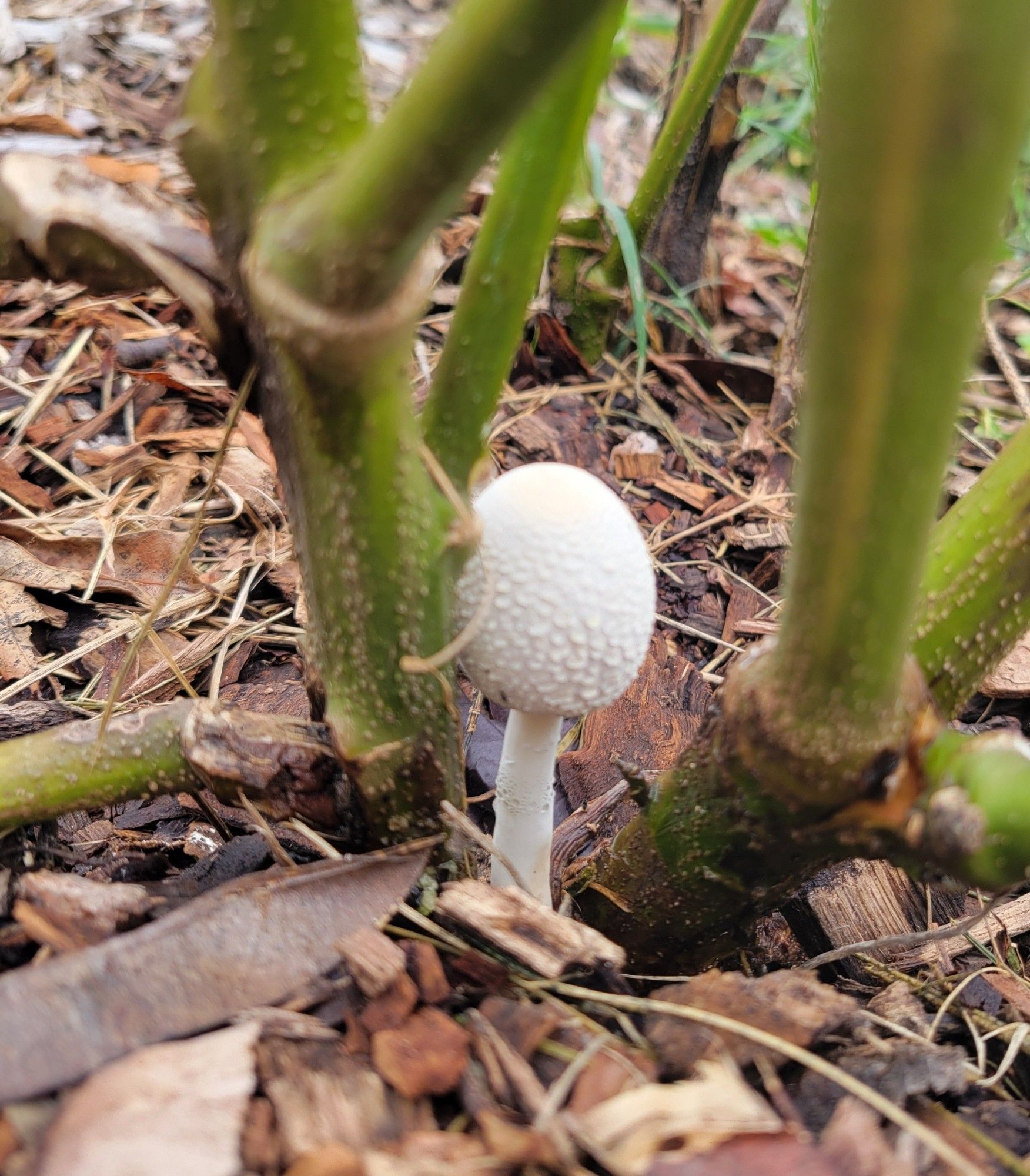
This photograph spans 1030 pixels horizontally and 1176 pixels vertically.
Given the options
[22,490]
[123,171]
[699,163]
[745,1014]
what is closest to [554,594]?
[745,1014]

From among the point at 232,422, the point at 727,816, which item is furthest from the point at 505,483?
the point at 727,816

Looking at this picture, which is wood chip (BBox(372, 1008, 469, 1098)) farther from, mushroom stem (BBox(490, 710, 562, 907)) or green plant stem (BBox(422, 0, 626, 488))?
green plant stem (BBox(422, 0, 626, 488))

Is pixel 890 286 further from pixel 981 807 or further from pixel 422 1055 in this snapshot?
pixel 422 1055

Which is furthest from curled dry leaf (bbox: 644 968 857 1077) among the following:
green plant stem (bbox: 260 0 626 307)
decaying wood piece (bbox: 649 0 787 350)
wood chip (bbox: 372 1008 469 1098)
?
decaying wood piece (bbox: 649 0 787 350)

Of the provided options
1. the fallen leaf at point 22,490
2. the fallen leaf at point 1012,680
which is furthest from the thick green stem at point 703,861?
the fallen leaf at point 22,490

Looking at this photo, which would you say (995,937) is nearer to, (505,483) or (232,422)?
(505,483)

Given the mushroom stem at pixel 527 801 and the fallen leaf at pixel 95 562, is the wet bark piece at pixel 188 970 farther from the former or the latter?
the fallen leaf at pixel 95 562
